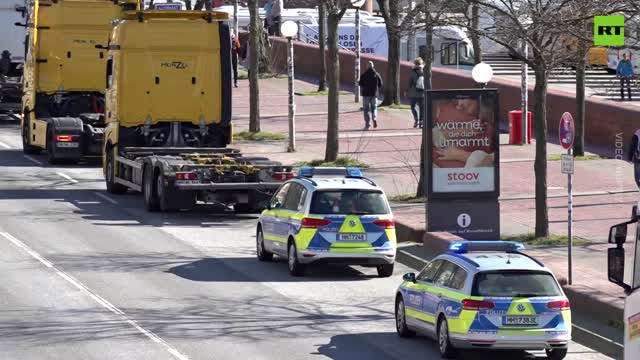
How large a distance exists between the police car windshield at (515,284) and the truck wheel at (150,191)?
575 inches

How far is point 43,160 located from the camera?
40938 mm

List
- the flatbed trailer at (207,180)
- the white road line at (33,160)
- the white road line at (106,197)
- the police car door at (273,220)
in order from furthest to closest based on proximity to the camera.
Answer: the white road line at (33,160), the white road line at (106,197), the flatbed trailer at (207,180), the police car door at (273,220)

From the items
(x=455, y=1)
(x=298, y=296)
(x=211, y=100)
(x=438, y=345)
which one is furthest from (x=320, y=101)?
(x=438, y=345)

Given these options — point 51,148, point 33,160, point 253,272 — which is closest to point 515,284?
point 253,272

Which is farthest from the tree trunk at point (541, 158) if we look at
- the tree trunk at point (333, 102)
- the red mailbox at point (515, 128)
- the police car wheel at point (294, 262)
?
the red mailbox at point (515, 128)

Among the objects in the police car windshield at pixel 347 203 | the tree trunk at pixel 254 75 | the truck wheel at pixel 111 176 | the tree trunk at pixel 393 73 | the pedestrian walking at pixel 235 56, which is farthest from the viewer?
the pedestrian walking at pixel 235 56

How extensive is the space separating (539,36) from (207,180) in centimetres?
790

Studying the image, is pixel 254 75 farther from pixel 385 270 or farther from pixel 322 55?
pixel 385 270

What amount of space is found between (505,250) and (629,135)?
71.1 ft

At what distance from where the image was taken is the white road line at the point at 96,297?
18.9 metres

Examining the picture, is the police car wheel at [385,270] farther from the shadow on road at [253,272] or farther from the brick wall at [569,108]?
the brick wall at [569,108]

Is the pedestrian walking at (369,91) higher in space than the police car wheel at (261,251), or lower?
higher

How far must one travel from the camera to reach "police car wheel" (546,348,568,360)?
18.0 metres

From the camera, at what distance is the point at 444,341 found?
59.9ft
